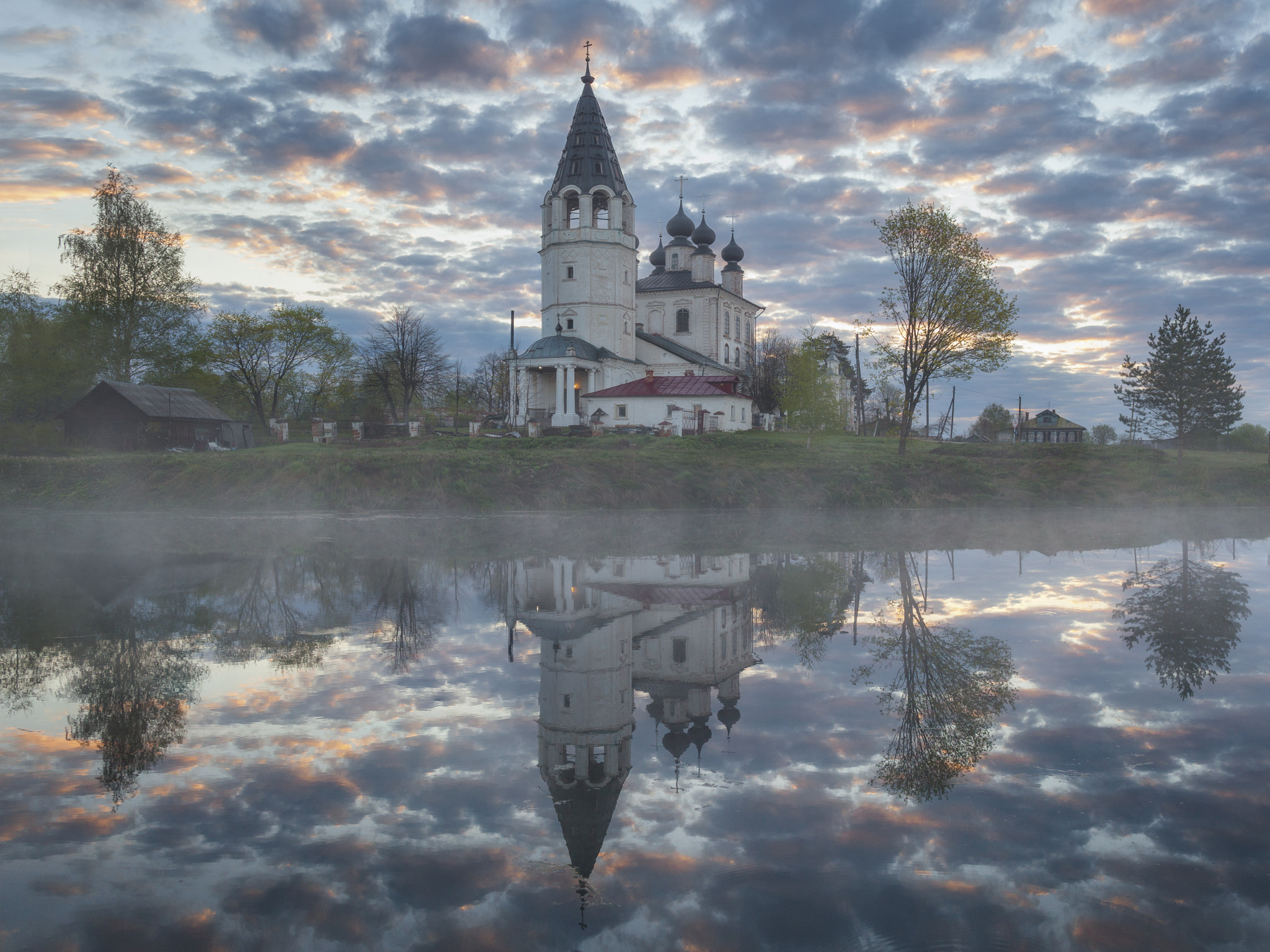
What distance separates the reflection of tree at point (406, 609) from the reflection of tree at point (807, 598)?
13.3 ft

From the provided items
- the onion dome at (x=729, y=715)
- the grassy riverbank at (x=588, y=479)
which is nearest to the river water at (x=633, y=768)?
the onion dome at (x=729, y=715)

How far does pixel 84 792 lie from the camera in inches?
203

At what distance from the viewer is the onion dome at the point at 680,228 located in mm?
62750

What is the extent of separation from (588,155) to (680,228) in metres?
16.1

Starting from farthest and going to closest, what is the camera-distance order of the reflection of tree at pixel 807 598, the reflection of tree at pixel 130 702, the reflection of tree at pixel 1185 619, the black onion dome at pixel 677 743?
the reflection of tree at pixel 807 598 < the reflection of tree at pixel 1185 619 < the black onion dome at pixel 677 743 < the reflection of tree at pixel 130 702

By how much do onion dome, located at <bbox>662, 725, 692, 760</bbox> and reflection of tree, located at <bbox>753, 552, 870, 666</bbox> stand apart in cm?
237

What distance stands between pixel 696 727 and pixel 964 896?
2.71 m

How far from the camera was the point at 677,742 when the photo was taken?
6.13 meters

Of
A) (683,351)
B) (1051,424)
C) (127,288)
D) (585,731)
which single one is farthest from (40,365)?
(1051,424)

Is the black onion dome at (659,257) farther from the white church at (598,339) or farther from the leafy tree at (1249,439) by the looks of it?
the leafy tree at (1249,439)

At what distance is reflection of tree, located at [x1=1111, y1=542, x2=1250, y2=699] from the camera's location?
8.08 m

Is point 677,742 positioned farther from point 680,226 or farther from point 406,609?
point 680,226

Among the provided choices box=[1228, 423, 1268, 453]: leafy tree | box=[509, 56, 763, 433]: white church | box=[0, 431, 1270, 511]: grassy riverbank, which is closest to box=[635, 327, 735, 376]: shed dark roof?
box=[509, 56, 763, 433]: white church

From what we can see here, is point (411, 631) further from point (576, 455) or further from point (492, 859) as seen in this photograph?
point (576, 455)
